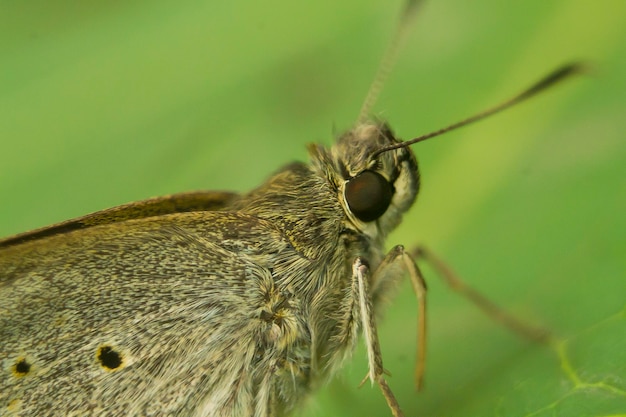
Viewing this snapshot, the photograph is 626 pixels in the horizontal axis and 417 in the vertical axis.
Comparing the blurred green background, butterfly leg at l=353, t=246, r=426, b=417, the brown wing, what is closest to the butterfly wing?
the brown wing

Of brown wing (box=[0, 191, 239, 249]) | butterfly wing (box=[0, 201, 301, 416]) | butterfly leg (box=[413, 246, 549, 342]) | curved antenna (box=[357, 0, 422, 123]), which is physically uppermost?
curved antenna (box=[357, 0, 422, 123])

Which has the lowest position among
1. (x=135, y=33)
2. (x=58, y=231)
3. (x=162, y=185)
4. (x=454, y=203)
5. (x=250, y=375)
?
(x=250, y=375)

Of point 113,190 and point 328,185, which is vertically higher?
point 113,190

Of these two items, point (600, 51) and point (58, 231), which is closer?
point (58, 231)

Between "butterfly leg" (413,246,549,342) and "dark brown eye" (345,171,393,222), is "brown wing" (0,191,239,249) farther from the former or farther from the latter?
"butterfly leg" (413,246,549,342)

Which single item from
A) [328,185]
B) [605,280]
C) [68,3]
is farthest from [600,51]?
[68,3]

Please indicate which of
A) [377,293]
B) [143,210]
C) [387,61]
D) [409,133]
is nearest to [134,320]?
[143,210]

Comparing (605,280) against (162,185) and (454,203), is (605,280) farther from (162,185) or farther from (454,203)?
(162,185)
